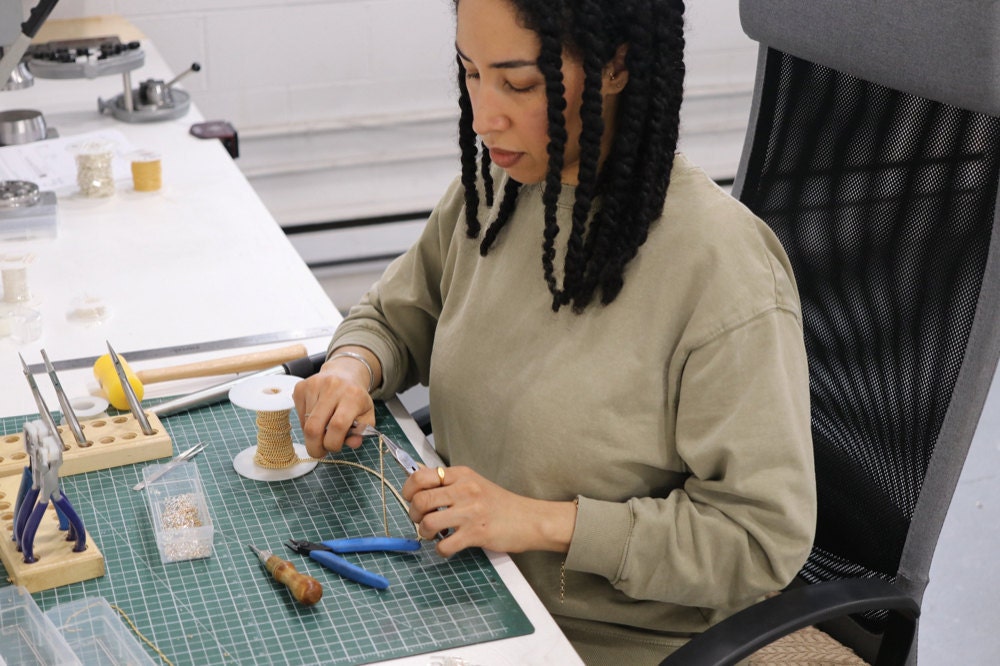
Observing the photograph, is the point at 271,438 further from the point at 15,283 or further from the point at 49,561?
the point at 15,283

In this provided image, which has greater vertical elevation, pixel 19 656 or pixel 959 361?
pixel 959 361

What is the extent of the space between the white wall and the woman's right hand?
168cm

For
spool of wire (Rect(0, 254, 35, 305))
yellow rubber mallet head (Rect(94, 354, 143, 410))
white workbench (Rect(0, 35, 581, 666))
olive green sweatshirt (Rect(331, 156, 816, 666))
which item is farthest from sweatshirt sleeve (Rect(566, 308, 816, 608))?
spool of wire (Rect(0, 254, 35, 305))

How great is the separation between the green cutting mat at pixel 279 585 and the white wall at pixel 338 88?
1.81 meters

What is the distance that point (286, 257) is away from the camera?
71.2 inches

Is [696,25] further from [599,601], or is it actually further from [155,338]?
[599,601]

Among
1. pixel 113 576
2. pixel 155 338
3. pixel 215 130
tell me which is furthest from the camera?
pixel 215 130

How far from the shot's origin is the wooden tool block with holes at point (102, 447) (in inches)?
47.6

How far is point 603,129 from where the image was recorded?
3.64 ft

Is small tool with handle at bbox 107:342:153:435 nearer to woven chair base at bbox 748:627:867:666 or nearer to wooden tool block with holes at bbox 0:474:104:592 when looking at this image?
wooden tool block with holes at bbox 0:474:104:592

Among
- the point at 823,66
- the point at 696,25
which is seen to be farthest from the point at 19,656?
the point at 696,25

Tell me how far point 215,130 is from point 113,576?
1.47 meters

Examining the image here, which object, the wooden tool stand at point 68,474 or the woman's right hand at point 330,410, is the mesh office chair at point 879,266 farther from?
the wooden tool stand at point 68,474

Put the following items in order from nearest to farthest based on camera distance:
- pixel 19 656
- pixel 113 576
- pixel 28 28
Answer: pixel 19 656
pixel 113 576
pixel 28 28
